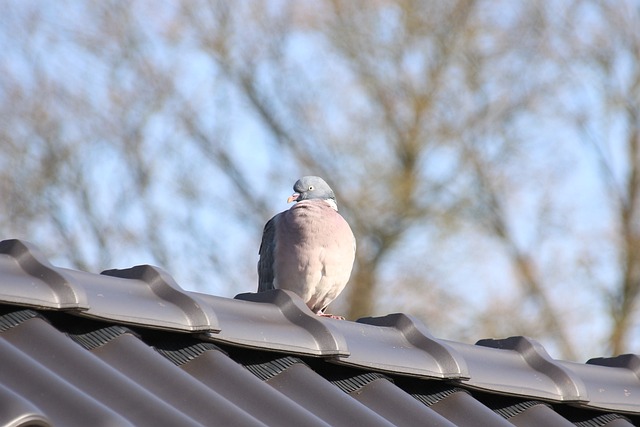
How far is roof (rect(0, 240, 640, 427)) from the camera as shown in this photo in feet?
7.22

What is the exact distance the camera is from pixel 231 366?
2.61m

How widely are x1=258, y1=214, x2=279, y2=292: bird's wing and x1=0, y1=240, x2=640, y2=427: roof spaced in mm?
1492

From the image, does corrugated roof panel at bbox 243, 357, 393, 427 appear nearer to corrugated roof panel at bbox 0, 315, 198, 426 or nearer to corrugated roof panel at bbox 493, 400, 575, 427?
corrugated roof panel at bbox 0, 315, 198, 426

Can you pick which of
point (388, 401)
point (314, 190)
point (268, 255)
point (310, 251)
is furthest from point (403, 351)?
point (314, 190)

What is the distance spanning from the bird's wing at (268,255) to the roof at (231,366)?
149 cm

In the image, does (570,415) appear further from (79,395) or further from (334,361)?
(79,395)

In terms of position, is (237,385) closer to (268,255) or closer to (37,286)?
(37,286)

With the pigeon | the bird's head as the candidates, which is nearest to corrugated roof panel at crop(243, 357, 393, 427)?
the pigeon

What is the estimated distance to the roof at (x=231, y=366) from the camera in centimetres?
220

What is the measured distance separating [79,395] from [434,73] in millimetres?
15282

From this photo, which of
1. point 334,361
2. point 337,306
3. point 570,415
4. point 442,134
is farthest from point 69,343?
point 442,134

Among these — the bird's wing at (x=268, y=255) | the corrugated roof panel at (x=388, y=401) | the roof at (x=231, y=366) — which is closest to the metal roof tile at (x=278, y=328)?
the roof at (x=231, y=366)

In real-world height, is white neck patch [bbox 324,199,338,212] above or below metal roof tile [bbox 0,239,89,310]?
above

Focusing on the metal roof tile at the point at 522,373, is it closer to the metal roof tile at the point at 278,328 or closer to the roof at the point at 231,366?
the roof at the point at 231,366
